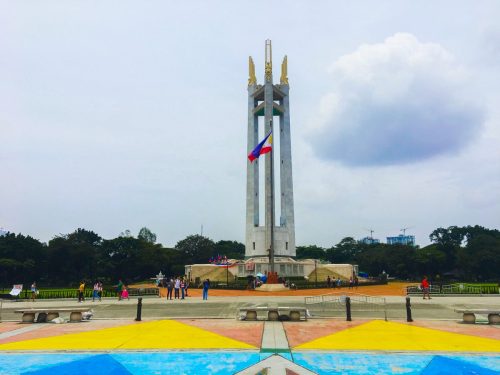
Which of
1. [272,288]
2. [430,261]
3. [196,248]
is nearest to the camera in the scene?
[272,288]

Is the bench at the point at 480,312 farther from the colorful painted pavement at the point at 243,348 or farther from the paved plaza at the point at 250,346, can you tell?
the colorful painted pavement at the point at 243,348

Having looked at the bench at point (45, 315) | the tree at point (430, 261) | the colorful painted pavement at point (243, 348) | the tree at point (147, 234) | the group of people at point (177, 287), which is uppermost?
the tree at point (147, 234)

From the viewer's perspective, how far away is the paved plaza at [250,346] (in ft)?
31.3

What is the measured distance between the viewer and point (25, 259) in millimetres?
76125

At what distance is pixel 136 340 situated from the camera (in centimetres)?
1277

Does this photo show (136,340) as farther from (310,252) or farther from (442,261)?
(310,252)

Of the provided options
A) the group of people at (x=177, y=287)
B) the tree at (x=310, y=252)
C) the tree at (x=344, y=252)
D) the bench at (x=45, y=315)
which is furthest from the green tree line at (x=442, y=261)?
the bench at (x=45, y=315)

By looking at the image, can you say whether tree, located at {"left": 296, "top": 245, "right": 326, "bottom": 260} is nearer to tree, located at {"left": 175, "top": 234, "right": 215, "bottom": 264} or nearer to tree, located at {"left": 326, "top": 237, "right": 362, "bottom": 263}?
tree, located at {"left": 326, "top": 237, "right": 362, "bottom": 263}

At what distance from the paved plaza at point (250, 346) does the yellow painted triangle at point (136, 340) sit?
0.10 ft

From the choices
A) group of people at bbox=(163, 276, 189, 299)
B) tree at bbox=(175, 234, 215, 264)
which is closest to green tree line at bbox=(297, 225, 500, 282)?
tree at bbox=(175, 234, 215, 264)

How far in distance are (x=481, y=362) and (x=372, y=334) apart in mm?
4107

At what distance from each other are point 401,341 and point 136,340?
848 cm

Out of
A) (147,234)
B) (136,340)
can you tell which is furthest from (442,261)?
(147,234)

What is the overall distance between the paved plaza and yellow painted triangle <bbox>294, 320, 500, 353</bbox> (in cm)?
3
